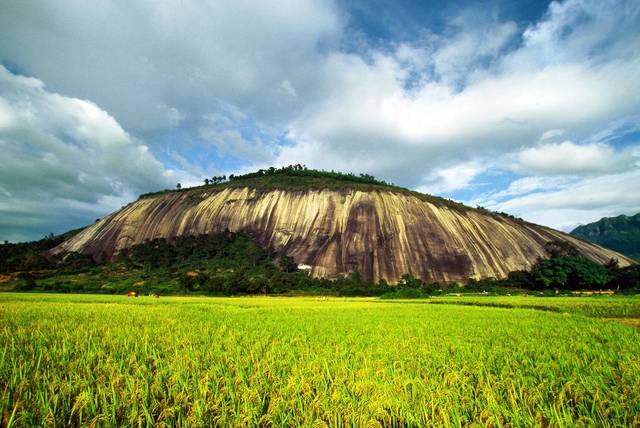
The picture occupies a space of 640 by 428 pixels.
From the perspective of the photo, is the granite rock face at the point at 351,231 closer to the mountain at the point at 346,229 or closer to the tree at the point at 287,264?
the mountain at the point at 346,229

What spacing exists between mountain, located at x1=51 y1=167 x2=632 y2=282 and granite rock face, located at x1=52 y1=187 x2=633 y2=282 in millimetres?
274

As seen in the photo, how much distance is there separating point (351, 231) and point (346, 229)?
1.52m

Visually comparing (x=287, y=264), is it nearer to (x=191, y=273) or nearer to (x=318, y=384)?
(x=191, y=273)

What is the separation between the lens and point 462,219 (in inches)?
3450

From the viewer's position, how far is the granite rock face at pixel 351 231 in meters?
74.1

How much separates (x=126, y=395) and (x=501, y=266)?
85.0 m

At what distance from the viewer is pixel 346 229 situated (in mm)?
81062

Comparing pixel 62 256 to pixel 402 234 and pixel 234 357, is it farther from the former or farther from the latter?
pixel 234 357

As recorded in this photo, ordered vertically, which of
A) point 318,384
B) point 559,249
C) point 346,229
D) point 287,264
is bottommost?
point 318,384

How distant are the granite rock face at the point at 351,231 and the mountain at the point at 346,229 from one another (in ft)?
0.90

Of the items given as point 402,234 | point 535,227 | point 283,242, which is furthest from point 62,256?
point 535,227

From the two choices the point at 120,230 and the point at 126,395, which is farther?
the point at 120,230

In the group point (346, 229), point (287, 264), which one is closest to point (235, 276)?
Result: point (287, 264)

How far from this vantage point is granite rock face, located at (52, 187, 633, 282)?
243 feet
